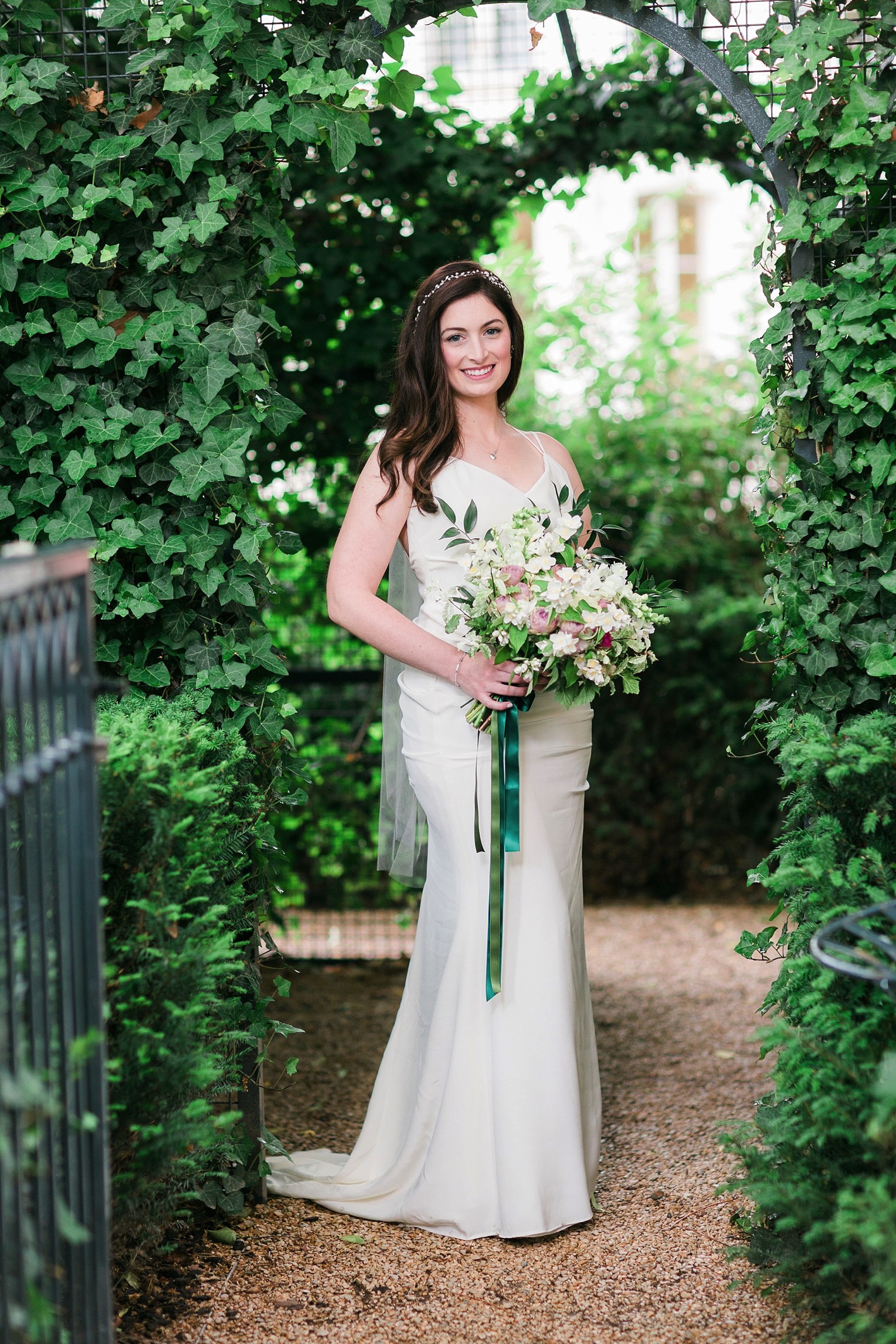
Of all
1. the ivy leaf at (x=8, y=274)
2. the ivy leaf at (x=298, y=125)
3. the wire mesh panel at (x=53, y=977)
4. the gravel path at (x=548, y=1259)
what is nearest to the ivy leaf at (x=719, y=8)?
the ivy leaf at (x=298, y=125)

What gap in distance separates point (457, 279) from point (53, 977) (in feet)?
6.91

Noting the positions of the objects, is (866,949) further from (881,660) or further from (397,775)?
(397,775)

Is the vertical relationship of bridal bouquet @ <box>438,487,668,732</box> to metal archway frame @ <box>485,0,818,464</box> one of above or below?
below

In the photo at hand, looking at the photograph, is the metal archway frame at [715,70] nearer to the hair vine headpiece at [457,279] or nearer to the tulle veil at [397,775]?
the hair vine headpiece at [457,279]

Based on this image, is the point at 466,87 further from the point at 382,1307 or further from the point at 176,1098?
the point at 382,1307

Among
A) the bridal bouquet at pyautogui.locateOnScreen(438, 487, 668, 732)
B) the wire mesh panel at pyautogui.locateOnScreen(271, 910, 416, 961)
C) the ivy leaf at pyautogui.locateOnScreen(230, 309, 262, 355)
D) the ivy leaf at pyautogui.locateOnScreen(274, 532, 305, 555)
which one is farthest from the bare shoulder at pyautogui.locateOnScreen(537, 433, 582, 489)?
the wire mesh panel at pyautogui.locateOnScreen(271, 910, 416, 961)

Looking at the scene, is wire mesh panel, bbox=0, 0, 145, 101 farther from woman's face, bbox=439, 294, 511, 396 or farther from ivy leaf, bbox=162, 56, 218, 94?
woman's face, bbox=439, 294, 511, 396

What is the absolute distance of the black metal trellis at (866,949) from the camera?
204 cm

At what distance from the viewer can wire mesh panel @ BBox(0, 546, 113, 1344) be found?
5.72 ft

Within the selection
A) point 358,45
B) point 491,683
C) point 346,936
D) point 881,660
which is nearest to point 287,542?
point 491,683

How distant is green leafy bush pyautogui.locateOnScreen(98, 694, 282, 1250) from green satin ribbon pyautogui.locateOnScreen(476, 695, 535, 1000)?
26.4 inches

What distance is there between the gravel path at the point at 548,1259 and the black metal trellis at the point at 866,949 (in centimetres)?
92

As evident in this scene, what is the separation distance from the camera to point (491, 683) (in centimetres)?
307

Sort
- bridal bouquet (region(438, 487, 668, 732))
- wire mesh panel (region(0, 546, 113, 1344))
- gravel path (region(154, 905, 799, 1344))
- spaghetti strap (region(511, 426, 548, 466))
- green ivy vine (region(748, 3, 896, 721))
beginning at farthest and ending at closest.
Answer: spaghetti strap (region(511, 426, 548, 466)) → green ivy vine (region(748, 3, 896, 721)) → bridal bouquet (region(438, 487, 668, 732)) → gravel path (region(154, 905, 799, 1344)) → wire mesh panel (region(0, 546, 113, 1344))
